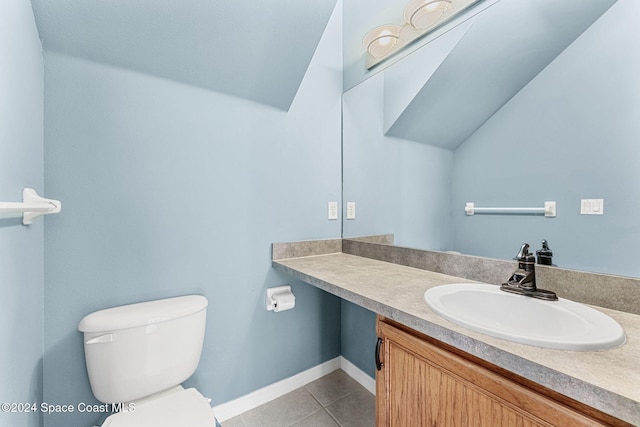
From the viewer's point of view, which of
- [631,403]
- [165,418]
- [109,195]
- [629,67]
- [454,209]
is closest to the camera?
[631,403]

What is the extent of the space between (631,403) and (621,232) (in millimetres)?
655

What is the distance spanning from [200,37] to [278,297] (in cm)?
137

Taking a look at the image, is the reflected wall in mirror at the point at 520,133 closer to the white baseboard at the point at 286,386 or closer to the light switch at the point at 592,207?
the light switch at the point at 592,207

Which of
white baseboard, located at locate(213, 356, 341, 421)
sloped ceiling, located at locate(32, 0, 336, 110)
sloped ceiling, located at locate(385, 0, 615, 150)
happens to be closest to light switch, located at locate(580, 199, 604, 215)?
sloped ceiling, located at locate(385, 0, 615, 150)

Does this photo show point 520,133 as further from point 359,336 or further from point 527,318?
point 359,336

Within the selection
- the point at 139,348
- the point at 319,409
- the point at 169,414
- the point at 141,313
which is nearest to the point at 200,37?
the point at 141,313

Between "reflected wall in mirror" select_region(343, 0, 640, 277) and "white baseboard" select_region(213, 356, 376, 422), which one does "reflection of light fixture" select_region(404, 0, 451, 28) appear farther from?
"white baseboard" select_region(213, 356, 376, 422)

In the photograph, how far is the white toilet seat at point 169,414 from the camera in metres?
0.91

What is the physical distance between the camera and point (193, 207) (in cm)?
136

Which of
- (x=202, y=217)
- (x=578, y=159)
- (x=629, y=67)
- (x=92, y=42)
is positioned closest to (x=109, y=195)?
(x=202, y=217)

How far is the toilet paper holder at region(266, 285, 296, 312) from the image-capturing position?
1555 millimetres

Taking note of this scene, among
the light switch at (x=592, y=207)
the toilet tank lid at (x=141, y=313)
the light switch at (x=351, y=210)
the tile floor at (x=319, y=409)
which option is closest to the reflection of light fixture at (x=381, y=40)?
the light switch at (x=351, y=210)

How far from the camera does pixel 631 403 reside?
1.44 ft

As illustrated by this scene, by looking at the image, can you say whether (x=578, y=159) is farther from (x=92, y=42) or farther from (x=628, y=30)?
(x=92, y=42)
